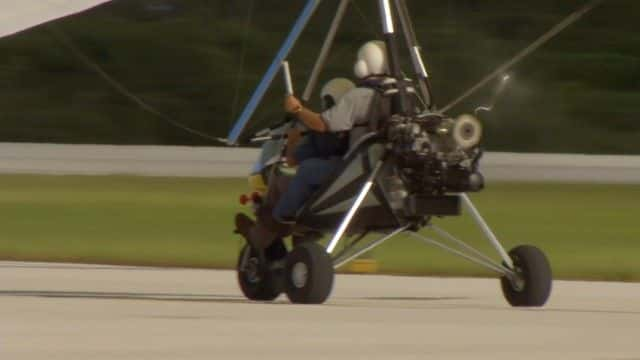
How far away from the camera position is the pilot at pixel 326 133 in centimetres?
1448

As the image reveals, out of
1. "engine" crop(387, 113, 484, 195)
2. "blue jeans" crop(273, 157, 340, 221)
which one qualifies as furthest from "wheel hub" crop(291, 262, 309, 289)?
"engine" crop(387, 113, 484, 195)

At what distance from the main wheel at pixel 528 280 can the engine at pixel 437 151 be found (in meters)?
0.59

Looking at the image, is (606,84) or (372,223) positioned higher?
(606,84)

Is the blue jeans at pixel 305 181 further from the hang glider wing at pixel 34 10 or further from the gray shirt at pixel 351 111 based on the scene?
the hang glider wing at pixel 34 10

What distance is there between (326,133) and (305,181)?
363 mm

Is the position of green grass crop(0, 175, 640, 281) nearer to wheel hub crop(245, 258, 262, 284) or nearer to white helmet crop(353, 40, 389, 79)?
wheel hub crop(245, 258, 262, 284)

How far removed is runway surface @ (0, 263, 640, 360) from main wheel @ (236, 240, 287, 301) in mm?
117

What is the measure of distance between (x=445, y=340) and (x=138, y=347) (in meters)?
1.72

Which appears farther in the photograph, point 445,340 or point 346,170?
point 346,170

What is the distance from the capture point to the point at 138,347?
11.0m

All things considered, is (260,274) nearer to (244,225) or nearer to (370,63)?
(244,225)

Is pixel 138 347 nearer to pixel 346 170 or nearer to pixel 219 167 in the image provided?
pixel 346 170

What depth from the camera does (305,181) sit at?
1468 cm

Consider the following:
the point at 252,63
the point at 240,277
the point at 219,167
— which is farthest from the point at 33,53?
the point at 240,277
